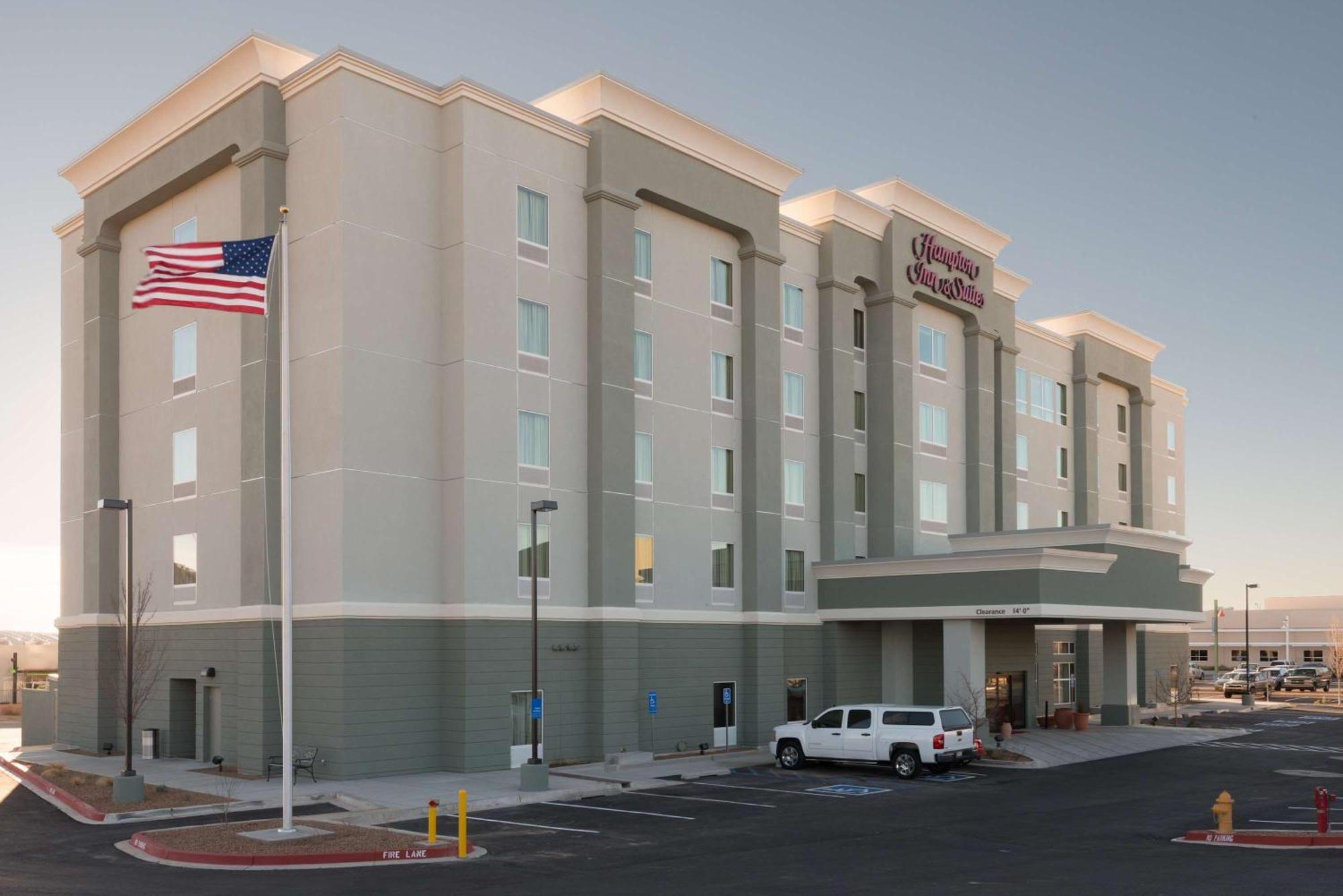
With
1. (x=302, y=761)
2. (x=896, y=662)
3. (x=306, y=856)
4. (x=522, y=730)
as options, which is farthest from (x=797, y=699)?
(x=306, y=856)

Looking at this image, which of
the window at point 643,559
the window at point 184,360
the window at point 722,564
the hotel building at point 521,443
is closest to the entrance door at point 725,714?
the hotel building at point 521,443

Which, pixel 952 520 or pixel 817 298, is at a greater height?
pixel 817 298

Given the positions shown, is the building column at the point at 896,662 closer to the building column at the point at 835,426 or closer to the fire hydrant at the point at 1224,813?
the building column at the point at 835,426

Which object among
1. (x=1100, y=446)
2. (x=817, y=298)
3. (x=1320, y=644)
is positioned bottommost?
(x=1320, y=644)

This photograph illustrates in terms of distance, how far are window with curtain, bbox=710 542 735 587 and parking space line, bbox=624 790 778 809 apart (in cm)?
1204

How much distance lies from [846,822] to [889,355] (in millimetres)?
26472

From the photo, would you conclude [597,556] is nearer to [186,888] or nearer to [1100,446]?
[186,888]

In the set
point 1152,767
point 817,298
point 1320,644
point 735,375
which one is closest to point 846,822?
point 1152,767

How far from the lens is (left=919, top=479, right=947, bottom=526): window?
52250mm

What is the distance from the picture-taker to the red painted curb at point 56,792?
27.7m

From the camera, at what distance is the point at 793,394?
155 ft

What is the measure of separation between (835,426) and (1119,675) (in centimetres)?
1669

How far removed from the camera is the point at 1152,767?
3912cm

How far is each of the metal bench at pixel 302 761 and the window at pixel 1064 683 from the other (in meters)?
38.9
